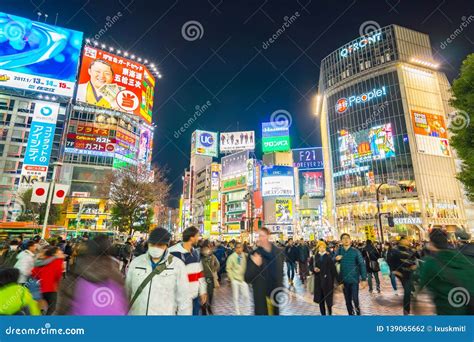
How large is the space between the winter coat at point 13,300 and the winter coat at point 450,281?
5.21 m

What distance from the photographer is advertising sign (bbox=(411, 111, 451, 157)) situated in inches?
2267

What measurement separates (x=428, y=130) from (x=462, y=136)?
174 feet

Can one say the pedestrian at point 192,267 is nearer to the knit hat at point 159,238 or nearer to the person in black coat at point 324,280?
the knit hat at point 159,238

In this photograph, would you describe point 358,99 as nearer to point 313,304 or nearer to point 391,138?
point 391,138

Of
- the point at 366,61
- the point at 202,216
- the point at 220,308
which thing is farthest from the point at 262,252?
the point at 202,216

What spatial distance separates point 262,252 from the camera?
5.06 metres

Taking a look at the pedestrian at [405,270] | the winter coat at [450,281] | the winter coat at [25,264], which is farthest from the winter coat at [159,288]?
the pedestrian at [405,270]

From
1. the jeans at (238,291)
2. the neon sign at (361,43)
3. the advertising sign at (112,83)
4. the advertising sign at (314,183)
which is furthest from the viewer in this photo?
the advertising sign at (314,183)

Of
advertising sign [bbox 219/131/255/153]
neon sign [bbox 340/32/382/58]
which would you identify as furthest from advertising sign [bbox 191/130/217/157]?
neon sign [bbox 340/32/382/58]

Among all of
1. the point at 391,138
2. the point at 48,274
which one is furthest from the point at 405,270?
the point at 391,138

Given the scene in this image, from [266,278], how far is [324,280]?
2.23 m

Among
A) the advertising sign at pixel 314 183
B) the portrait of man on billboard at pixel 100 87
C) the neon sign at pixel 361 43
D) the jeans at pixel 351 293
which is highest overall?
the neon sign at pixel 361 43

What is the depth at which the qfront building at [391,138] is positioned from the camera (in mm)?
55531
